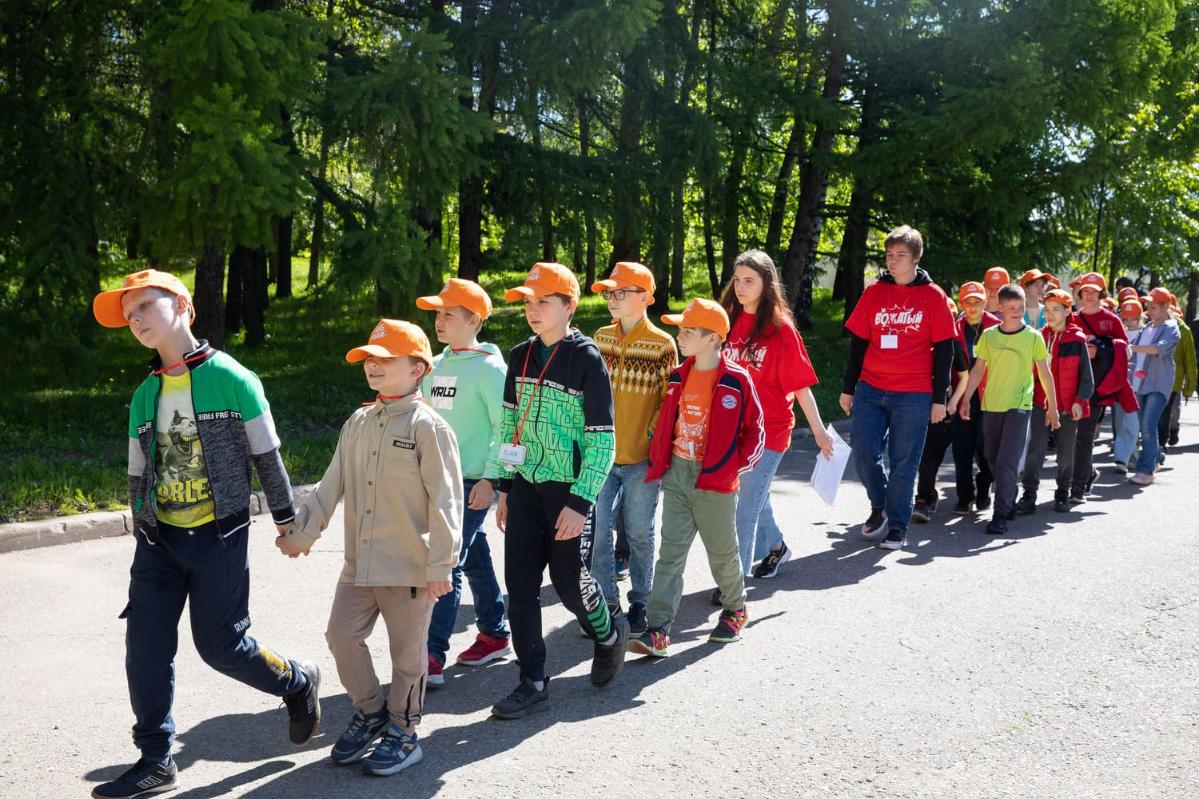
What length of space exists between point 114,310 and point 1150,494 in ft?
31.4

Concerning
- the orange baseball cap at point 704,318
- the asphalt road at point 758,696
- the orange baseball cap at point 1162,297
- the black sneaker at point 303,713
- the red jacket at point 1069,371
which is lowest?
the asphalt road at point 758,696

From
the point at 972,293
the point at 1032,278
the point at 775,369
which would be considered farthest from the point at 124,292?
the point at 1032,278

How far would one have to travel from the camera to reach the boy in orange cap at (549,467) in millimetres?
4727

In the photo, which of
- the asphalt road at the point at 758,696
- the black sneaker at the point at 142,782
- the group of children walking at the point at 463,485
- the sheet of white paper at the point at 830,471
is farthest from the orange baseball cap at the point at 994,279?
the black sneaker at the point at 142,782

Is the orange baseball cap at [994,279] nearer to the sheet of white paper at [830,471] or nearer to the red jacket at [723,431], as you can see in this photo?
the sheet of white paper at [830,471]

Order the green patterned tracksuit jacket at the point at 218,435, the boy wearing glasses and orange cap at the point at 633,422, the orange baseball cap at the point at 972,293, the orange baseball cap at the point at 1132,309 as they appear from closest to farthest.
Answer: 1. the green patterned tracksuit jacket at the point at 218,435
2. the boy wearing glasses and orange cap at the point at 633,422
3. the orange baseball cap at the point at 972,293
4. the orange baseball cap at the point at 1132,309

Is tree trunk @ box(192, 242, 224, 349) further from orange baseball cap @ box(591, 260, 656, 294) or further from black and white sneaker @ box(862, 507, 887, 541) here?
orange baseball cap @ box(591, 260, 656, 294)

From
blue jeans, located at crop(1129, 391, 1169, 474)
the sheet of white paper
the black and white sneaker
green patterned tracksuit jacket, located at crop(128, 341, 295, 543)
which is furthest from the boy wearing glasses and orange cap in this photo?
blue jeans, located at crop(1129, 391, 1169, 474)

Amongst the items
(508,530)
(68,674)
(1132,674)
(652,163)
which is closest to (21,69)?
(652,163)

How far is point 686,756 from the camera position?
4.41 meters

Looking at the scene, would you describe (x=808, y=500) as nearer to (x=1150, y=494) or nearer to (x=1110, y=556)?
(x=1110, y=556)

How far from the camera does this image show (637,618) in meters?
5.92

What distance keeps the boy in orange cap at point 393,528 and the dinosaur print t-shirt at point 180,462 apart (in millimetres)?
334

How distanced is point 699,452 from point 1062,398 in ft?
18.1
